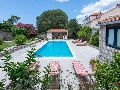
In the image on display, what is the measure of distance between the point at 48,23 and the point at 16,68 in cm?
5134

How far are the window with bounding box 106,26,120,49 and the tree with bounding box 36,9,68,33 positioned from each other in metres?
44.7

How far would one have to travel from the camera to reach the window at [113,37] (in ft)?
28.5

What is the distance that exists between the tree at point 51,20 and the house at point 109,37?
43.9 m

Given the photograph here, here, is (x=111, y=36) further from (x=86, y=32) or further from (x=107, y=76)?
(x=86, y=32)

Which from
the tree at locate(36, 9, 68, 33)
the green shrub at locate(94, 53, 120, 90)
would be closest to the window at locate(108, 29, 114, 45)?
the green shrub at locate(94, 53, 120, 90)

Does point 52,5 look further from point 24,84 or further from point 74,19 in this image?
point 24,84

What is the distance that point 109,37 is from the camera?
387 inches

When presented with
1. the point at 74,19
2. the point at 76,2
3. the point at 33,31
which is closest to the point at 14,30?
the point at 33,31

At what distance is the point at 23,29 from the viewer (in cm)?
3675

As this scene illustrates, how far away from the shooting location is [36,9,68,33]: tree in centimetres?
5472

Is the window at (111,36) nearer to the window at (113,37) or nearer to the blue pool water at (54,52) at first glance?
the window at (113,37)

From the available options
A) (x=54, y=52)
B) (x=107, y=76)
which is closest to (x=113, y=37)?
(x=107, y=76)

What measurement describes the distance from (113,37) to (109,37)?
0.60 m

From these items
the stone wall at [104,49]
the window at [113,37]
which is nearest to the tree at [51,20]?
the stone wall at [104,49]
